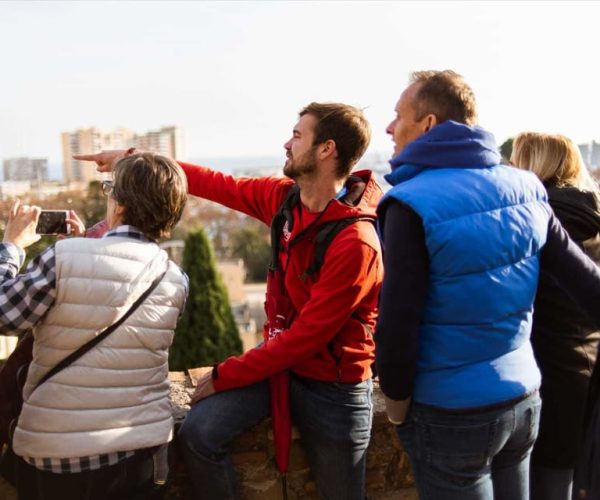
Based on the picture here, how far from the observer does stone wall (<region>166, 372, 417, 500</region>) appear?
8.44 feet

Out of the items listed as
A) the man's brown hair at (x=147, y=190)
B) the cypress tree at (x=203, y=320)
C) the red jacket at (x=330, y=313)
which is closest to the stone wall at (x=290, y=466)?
the red jacket at (x=330, y=313)

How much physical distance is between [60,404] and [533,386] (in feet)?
3.96

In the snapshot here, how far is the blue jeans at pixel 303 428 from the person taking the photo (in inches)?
92.4

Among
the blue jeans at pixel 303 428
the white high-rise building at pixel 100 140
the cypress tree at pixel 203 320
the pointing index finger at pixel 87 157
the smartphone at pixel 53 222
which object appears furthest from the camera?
the white high-rise building at pixel 100 140

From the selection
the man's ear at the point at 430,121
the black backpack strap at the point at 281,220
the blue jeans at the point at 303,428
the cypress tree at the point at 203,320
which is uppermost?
the man's ear at the point at 430,121

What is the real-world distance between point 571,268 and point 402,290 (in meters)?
0.55

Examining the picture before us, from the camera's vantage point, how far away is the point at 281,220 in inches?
104

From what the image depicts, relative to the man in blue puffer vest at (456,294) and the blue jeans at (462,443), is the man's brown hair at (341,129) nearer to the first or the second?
the man in blue puffer vest at (456,294)

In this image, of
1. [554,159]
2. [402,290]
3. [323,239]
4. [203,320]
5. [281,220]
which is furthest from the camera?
[203,320]

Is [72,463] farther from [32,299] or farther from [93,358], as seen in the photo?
[32,299]

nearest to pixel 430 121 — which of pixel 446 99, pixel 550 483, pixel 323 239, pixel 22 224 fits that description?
pixel 446 99

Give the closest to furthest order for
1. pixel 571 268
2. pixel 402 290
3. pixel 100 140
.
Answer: pixel 402 290
pixel 571 268
pixel 100 140

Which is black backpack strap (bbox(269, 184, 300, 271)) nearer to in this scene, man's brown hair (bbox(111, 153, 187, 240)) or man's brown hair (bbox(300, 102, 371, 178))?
man's brown hair (bbox(300, 102, 371, 178))

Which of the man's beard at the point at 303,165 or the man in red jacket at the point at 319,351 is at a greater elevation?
the man's beard at the point at 303,165
